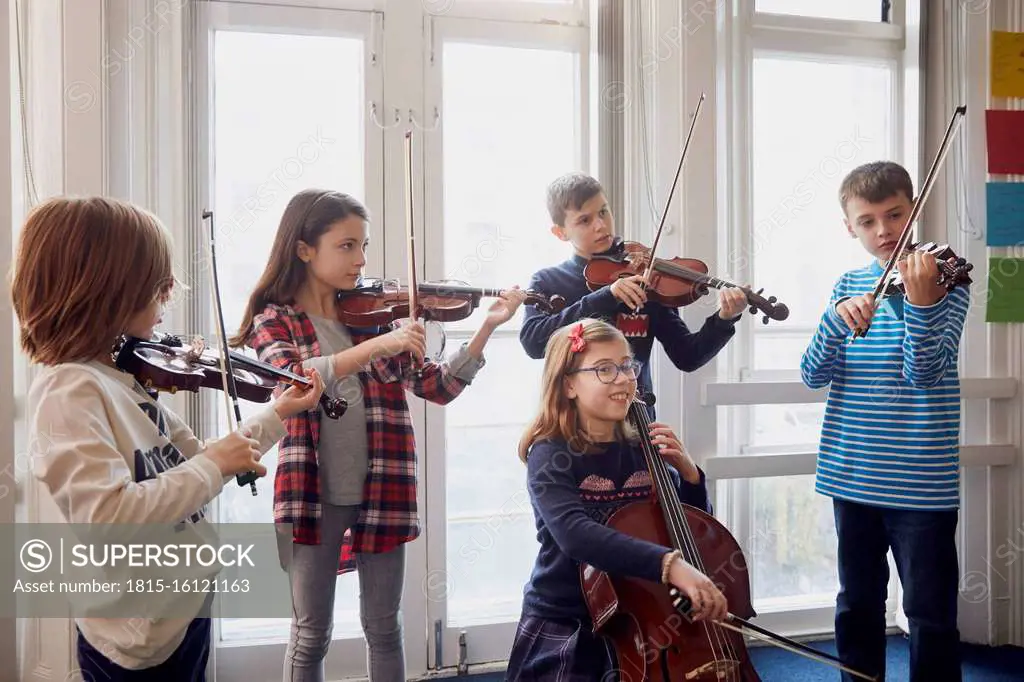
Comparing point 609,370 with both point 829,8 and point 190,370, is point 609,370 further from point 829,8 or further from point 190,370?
point 829,8

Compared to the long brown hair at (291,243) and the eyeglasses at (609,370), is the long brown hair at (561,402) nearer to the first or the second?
the eyeglasses at (609,370)

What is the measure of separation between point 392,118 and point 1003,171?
1899 millimetres

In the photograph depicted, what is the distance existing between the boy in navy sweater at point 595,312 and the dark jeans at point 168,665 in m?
0.99

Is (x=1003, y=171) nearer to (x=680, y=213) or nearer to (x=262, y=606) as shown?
(x=680, y=213)

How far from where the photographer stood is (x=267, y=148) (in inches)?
91.6

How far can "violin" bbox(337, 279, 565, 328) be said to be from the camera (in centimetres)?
176

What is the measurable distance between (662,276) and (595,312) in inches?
7.1


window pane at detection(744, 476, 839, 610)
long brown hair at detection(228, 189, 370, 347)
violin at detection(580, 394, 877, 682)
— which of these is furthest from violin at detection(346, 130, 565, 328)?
window pane at detection(744, 476, 839, 610)

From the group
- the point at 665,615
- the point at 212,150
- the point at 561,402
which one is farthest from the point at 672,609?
the point at 212,150

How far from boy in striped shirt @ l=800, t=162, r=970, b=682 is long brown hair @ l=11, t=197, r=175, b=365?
141cm

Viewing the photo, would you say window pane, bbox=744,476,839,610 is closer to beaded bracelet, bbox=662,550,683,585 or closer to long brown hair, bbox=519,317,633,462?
long brown hair, bbox=519,317,633,462

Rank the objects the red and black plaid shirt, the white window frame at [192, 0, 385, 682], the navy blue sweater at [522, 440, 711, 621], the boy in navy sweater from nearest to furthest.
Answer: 1. the navy blue sweater at [522, 440, 711, 621]
2. the red and black plaid shirt
3. the boy in navy sweater
4. the white window frame at [192, 0, 385, 682]

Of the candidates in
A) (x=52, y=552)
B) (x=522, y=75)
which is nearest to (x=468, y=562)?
(x=52, y=552)

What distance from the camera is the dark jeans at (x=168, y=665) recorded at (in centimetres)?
120
